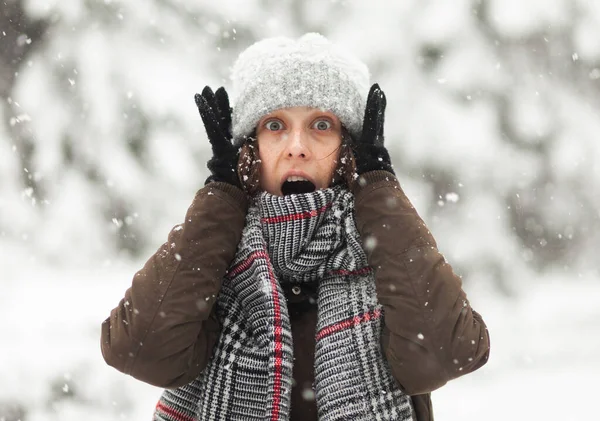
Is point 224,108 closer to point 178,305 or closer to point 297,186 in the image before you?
point 297,186

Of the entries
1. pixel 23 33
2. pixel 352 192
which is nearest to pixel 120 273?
pixel 23 33

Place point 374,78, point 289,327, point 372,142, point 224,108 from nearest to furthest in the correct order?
1. point 289,327
2. point 372,142
3. point 224,108
4. point 374,78

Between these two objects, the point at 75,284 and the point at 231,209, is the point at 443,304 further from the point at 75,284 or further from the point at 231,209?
the point at 75,284

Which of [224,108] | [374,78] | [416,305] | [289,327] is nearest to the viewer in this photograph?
[416,305]

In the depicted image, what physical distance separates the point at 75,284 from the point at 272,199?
4.77 m

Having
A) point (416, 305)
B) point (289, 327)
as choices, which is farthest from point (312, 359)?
point (416, 305)

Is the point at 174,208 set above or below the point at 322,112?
above

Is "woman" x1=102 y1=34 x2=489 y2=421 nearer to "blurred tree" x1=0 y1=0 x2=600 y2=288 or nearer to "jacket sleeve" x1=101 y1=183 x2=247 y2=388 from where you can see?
"jacket sleeve" x1=101 y1=183 x2=247 y2=388

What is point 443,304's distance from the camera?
1264 millimetres

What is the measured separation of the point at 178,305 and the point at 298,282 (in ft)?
1.19

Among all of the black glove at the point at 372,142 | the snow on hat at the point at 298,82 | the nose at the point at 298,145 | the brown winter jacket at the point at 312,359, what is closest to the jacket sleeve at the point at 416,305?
the brown winter jacket at the point at 312,359

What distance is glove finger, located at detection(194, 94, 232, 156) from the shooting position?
61.0 inches

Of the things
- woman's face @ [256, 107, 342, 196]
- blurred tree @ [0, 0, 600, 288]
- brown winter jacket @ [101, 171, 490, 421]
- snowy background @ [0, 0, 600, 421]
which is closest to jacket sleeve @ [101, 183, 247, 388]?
brown winter jacket @ [101, 171, 490, 421]

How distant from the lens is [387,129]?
218 inches
